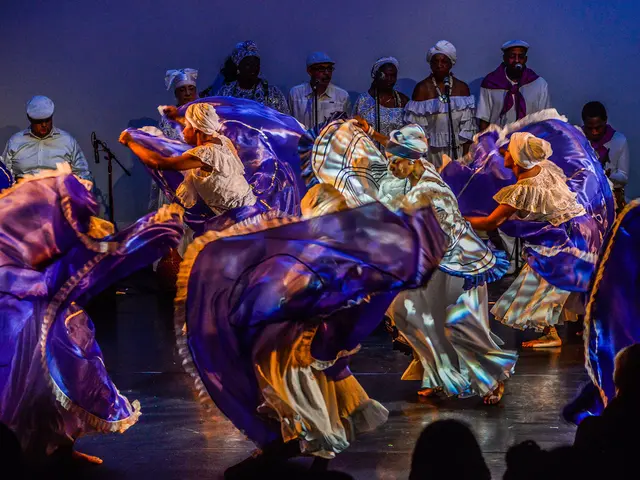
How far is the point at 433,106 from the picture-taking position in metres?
8.62

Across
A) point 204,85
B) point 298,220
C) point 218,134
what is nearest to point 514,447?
point 298,220

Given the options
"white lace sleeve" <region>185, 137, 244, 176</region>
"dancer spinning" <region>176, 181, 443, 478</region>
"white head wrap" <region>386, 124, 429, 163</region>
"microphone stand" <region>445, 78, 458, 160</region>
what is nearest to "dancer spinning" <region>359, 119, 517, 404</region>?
"white head wrap" <region>386, 124, 429, 163</region>

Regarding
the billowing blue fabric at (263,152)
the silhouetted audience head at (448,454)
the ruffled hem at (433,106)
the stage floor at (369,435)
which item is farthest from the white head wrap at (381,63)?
the silhouetted audience head at (448,454)

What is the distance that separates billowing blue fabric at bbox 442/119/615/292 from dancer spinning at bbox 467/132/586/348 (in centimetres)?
10

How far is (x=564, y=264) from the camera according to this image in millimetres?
6008

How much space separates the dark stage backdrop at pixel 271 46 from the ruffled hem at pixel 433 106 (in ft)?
3.53

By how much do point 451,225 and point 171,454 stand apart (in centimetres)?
181

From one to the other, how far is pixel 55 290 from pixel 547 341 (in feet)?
12.8

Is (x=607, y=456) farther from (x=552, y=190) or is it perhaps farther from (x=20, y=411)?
(x=552, y=190)

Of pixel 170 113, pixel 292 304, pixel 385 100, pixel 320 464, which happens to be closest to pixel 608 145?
pixel 385 100

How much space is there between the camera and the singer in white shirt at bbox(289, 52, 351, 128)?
8.82 meters

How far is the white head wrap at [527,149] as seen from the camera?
5516mm

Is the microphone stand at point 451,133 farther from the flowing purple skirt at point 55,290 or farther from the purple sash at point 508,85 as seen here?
the flowing purple skirt at point 55,290

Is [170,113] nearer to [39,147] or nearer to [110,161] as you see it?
[39,147]
